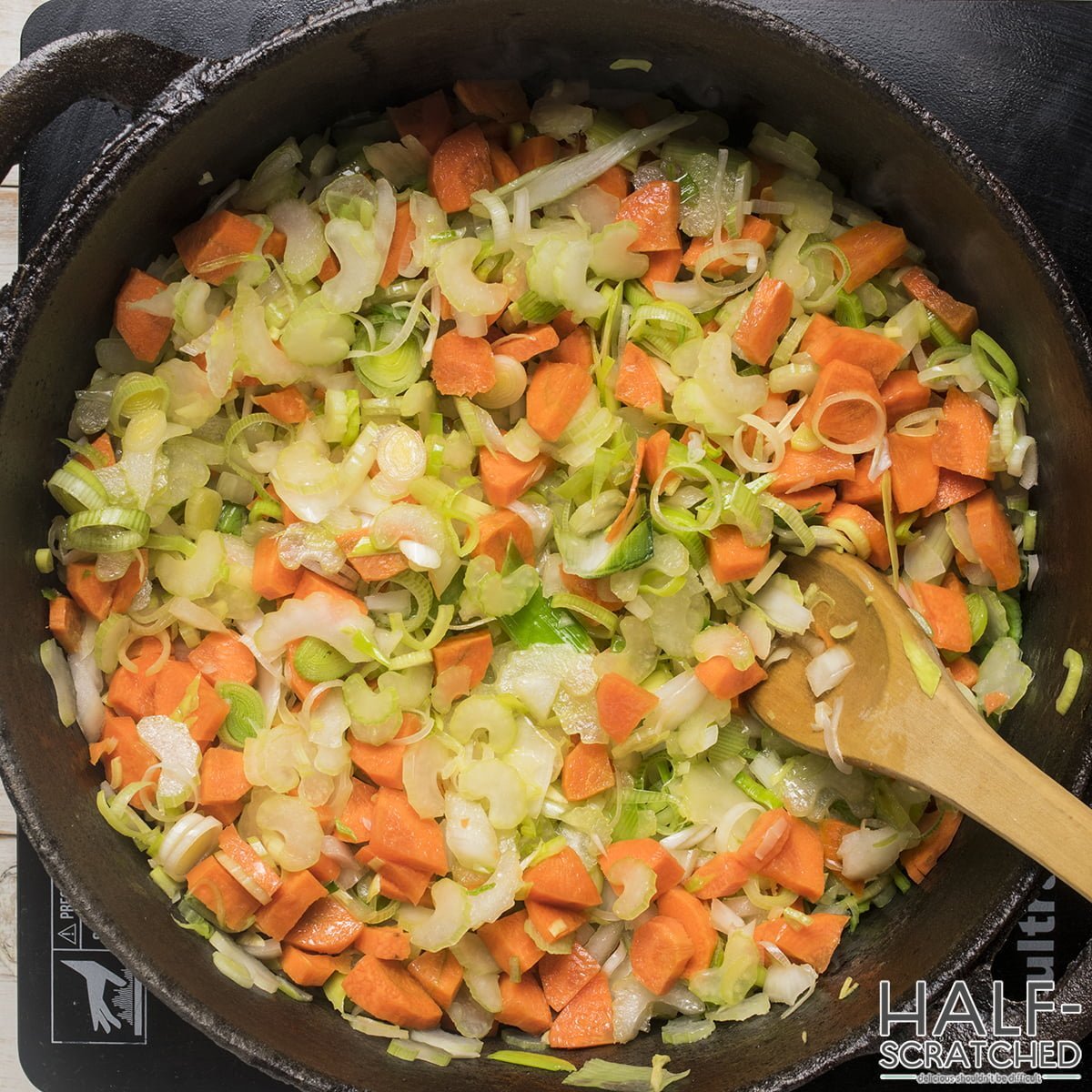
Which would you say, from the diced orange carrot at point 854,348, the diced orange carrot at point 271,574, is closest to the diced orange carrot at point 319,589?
the diced orange carrot at point 271,574

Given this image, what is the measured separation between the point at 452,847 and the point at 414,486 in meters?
0.64

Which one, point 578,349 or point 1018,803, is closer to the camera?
point 1018,803

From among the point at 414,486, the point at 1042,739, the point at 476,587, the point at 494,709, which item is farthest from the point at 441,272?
the point at 1042,739

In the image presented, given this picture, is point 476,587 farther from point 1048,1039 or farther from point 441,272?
point 1048,1039

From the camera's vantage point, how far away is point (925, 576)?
1.94 metres

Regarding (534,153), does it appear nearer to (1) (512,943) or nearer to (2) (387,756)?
(2) (387,756)

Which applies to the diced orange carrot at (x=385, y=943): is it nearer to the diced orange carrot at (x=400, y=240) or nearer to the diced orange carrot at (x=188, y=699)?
the diced orange carrot at (x=188, y=699)

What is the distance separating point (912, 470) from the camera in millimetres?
1892

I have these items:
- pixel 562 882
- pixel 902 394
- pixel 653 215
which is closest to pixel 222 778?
pixel 562 882

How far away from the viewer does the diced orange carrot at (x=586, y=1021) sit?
1.91 meters

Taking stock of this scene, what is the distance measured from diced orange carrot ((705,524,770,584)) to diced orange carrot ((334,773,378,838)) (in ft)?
2.13

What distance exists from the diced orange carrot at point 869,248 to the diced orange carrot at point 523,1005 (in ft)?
4.57

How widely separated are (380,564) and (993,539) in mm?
1080

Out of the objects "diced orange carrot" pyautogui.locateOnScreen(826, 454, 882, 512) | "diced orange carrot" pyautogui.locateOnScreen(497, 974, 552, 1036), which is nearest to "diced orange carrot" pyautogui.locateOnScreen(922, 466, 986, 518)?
"diced orange carrot" pyautogui.locateOnScreen(826, 454, 882, 512)
